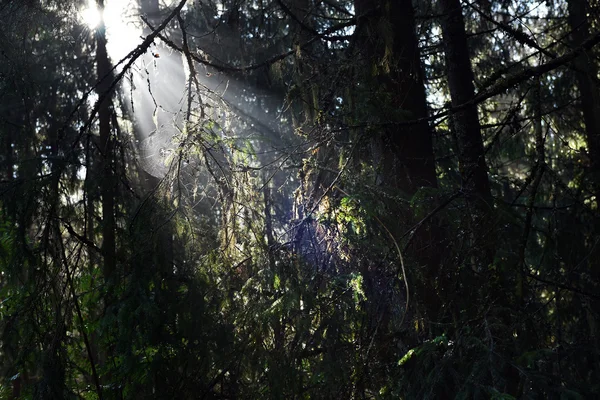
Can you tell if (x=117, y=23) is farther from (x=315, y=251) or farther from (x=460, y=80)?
(x=315, y=251)

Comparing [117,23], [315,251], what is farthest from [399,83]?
[117,23]

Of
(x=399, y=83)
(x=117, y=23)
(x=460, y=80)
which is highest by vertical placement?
(x=117, y=23)

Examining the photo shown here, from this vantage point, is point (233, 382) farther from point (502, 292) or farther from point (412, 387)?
point (502, 292)

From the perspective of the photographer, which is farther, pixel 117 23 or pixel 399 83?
pixel 117 23

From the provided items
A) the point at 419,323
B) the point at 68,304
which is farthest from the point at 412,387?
the point at 68,304

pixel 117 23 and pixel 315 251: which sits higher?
pixel 117 23

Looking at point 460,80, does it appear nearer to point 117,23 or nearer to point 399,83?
point 399,83

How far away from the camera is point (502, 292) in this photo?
12.0 feet

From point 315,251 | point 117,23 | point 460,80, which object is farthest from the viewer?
point 117,23

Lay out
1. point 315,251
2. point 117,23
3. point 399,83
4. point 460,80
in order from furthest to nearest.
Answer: point 117,23 < point 460,80 < point 399,83 < point 315,251

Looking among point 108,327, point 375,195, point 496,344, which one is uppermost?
point 375,195

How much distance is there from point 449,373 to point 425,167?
1.87 meters

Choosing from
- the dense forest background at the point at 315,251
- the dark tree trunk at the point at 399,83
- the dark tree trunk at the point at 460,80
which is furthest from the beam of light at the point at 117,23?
the dark tree trunk at the point at 460,80

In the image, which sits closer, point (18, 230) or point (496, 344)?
point (496, 344)
